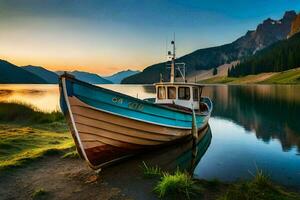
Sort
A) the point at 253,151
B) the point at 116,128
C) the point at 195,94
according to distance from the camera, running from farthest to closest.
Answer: the point at 195,94 < the point at 253,151 < the point at 116,128

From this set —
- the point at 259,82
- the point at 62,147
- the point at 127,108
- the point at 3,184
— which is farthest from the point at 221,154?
the point at 259,82

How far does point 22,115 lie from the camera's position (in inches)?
1141

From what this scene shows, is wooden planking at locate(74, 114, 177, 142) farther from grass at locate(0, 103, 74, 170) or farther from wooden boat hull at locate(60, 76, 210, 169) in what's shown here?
grass at locate(0, 103, 74, 170)

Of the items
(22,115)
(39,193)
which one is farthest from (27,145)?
(22,115)

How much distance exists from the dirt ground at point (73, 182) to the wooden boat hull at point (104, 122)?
35.2 inches

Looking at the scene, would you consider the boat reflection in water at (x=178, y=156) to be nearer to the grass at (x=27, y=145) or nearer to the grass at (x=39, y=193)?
the grass at (x=27, y=145)

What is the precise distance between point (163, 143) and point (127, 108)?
5.00 metres

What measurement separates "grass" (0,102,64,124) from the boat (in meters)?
14.7

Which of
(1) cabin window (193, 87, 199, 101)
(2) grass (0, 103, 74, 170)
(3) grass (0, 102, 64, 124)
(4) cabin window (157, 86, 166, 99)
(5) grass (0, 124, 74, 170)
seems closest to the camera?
(5) grass (0, 124, 74, 170)

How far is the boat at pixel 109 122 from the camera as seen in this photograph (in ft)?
39.1

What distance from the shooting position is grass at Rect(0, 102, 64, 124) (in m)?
27.7

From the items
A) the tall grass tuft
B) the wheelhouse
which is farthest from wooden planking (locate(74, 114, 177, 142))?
the wheelhouse

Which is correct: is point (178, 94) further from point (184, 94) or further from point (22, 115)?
point (22, 115)

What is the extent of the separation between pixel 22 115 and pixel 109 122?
19.0 meters
